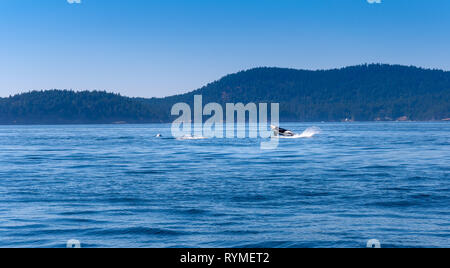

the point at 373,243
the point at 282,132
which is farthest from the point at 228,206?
the point at 282,132

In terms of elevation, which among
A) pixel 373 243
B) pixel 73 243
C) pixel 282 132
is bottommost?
pixel 373 243

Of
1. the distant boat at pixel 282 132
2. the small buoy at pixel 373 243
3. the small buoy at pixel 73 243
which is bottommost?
the small buoy at pixel 373 243

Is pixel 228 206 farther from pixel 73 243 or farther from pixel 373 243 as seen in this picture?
pixel 73 243

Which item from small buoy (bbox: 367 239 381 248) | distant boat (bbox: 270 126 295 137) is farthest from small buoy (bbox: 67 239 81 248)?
distant boat (bbox: 270 126 295 137)

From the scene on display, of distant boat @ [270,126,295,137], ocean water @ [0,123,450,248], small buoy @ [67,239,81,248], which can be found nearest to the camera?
small buoy @ [67,239,81,248]

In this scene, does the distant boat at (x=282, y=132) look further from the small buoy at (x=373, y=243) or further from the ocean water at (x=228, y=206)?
the small buoy at (x=373, y=243)

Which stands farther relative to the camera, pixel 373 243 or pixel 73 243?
pixel 373 243

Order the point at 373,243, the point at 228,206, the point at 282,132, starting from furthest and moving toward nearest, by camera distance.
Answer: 1. the point at 282,132
2. the point at 228,206
3. the point at 373,243

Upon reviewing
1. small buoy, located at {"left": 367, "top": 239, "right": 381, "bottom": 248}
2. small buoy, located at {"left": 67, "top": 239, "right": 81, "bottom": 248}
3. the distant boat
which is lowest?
small buoy, located at {"left": 367, "top": 239, "right": 381, "bottom": 248}

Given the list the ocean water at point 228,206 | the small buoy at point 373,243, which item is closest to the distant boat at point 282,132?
the ocean water at point 228,206

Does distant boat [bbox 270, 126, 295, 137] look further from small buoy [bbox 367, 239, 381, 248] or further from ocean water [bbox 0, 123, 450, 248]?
small buoy [bbox 367, 239, 381, 248]

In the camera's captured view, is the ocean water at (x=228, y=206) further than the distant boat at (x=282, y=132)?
No

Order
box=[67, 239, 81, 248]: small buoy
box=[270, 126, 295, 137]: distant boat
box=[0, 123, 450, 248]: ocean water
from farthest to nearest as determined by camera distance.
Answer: box=[270, 126, 295, 137]: distant boat
box=[0, 123, 450, 248]: ocean water
box=[67, 239, 81, 248]: small buoy

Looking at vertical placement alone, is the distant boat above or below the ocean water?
above
